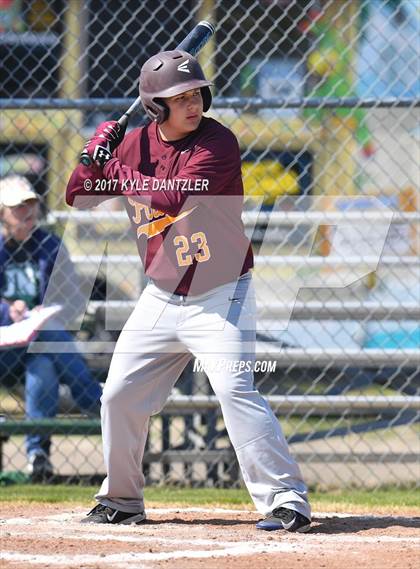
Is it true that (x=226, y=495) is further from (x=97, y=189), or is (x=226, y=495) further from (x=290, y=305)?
(x=97, y=189)

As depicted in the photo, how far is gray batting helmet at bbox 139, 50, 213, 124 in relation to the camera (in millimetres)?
4281

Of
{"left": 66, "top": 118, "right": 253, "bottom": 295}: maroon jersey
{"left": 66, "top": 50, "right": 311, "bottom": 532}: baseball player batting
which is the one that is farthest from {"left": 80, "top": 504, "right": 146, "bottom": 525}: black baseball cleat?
{"left": 66, "top": 118, "right": 253, "bottom": 295}: maroon jersey

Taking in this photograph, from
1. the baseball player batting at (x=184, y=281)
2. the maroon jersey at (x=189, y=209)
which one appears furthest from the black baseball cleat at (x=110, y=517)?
the maroon jersey at (x=189, y=209)

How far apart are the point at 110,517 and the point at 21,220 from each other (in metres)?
2.20

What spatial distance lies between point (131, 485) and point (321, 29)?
4262 millimetres

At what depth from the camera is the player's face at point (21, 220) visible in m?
6.23

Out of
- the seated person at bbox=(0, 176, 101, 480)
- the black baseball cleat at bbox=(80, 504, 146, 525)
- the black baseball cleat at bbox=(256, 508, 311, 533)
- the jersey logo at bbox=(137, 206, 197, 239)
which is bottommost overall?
the black baseball cleat at bbox=(80, 504, 146, 525)

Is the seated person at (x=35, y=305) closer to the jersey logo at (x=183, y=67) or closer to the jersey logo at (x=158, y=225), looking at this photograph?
the jersey logo at (x=158, y=225)

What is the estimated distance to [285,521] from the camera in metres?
4.31

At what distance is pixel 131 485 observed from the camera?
454 centimetres

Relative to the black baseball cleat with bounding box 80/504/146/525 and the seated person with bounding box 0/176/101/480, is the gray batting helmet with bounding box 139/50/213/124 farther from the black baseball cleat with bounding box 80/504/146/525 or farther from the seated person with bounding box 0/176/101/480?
the seated person with bounding box 0/176/101/480

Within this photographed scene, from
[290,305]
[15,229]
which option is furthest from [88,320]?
[290,305]

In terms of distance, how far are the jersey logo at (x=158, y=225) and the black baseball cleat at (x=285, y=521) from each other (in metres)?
1.14

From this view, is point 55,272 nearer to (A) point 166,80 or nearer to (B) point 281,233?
(B) point 281,233
